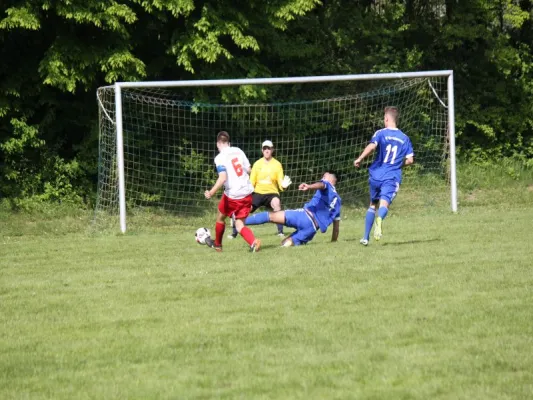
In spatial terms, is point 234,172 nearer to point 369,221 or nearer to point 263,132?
point 369,221

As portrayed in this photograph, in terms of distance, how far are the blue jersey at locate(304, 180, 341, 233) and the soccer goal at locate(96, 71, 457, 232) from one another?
667 centimetres

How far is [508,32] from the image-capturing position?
27.3 meters

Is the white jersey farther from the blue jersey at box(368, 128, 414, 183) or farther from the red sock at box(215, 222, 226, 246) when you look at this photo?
the blue jersey at box(368, 128, 414, 183)

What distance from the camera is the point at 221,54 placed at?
21688 mm

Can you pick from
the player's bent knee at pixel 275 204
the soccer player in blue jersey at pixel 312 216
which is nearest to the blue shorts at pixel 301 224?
the soccer player in blue jersey at pixel 312 216

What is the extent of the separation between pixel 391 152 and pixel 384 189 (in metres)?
0.49

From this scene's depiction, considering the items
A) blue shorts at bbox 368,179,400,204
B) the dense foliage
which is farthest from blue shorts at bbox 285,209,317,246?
the dense foliage

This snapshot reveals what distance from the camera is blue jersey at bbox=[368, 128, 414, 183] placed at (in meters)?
13.6

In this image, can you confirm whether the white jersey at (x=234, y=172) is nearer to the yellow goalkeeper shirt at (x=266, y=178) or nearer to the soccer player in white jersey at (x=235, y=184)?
the soccer player in white jersey at (x=235, y=184)

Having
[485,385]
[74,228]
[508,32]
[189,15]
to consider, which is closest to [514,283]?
[485,385]

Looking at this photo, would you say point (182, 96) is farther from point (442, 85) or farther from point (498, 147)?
point (498, 147)

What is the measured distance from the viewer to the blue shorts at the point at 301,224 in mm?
13906

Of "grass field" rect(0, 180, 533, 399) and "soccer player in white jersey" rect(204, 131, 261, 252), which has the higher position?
"soccer player in white jersey" rect(204, 131, 261, 252)

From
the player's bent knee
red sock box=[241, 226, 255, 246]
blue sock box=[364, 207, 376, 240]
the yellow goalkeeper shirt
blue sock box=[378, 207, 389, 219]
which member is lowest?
red sock box=[241, 226, 255, 246]
